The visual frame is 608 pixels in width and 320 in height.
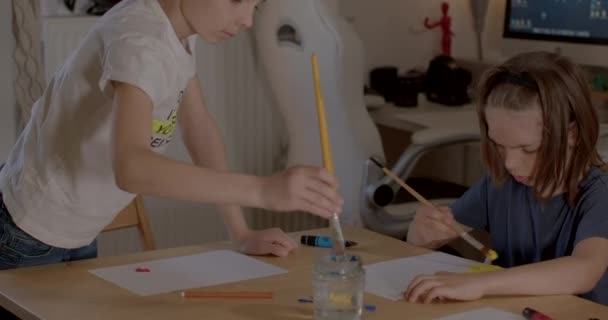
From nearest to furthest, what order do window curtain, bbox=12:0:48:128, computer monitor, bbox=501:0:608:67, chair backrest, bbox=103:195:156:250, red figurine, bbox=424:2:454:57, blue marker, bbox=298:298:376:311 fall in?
1. blue marker, bbox=298:298:376:311
2. chair backrest, bbox=103:195:156:250
3. window curtain, bbox=12:0:48:128
4. computer monitor, bbox=501:0:608:67
5. red figurine, bbox=424:2:454:57

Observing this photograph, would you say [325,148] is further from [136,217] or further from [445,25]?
[445,25]

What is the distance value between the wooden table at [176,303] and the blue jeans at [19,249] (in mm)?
43

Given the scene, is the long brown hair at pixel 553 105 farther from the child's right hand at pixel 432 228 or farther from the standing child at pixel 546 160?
the child's right hand at pixel 432 228

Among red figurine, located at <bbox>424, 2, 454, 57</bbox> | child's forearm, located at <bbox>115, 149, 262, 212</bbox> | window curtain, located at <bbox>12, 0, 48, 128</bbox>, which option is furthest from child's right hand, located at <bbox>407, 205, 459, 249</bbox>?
red figurine, located at <bbox>424, 2, 454, 57</bbox>

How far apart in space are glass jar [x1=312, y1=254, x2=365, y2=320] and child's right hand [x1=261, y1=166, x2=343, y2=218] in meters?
0.12

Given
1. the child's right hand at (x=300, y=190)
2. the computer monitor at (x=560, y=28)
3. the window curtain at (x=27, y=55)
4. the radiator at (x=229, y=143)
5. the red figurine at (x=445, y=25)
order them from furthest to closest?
the red figurine at (x=445, y=25)
the radiator at (x=229, y=143)
the computer monitor at (x=560, y=28)
the window curtain at (x=27, y=55)
the child's right hand at (x=300, y=190)

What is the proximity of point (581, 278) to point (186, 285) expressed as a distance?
1.99ft

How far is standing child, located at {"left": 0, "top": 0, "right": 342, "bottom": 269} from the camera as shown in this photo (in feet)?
4.91

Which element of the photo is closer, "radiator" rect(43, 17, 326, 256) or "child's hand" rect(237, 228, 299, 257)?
"child's hand" rect(237, 228, 299, 257)

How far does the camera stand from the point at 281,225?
12.3 feet

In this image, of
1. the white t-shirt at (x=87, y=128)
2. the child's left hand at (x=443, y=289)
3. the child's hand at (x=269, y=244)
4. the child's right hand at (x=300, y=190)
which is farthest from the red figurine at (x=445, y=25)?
the child's right hand at (x=300, y=190)

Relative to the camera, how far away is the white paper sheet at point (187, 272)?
5.60ft

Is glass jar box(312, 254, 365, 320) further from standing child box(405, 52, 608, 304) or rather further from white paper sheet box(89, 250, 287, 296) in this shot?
standing child box(405, 52, 608, 304)

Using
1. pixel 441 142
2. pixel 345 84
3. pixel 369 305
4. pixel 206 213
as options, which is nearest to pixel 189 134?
pixel 369 305
